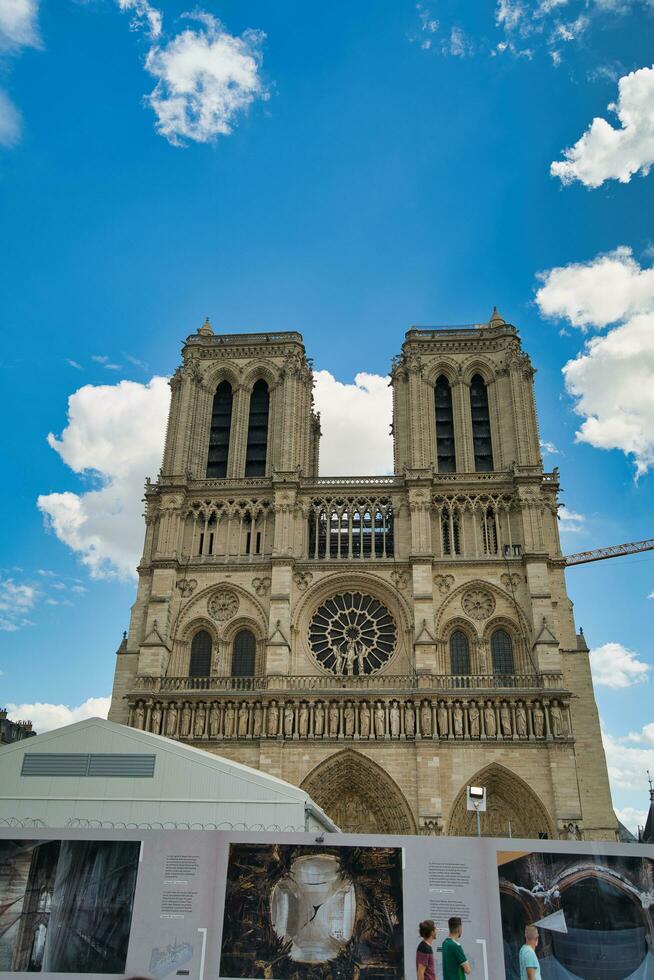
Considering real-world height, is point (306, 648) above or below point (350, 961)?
above

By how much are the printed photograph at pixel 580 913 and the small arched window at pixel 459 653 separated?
70.6 ft

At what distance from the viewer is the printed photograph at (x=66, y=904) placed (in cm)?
1306

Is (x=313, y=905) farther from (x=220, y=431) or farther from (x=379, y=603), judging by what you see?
(x=220, y=431)

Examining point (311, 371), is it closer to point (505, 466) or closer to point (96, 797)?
point (505, 466)

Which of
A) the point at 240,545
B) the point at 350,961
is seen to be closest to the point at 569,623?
the point at 240,545

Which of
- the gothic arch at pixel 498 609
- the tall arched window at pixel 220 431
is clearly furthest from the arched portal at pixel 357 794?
the tall arched window at pixel 220 431

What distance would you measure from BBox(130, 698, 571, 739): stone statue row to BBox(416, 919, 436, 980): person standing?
807 inches

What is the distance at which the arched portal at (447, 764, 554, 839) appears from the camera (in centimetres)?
3062

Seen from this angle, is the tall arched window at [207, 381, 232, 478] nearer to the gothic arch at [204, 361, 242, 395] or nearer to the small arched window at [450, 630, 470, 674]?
the gothic arch at [204, 361, 242, 395]

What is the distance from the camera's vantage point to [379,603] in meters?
36.1

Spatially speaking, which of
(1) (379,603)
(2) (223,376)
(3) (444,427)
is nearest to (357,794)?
(1) (379,603)

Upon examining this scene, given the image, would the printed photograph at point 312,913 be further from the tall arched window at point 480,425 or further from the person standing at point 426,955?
the tall arched window at point 480,425

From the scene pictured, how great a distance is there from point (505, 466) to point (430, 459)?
347 centimetres

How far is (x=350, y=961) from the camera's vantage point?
12.9 metres
